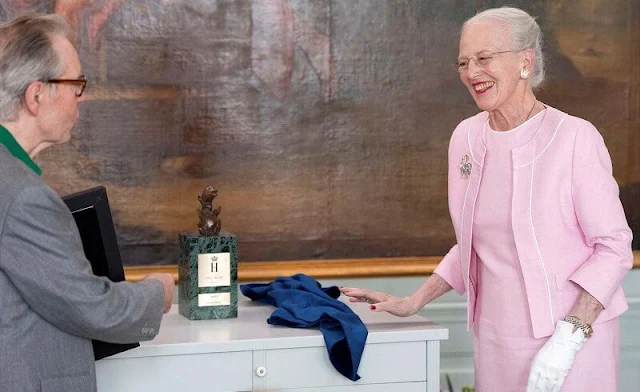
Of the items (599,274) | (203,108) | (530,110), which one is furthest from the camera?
(203,108)

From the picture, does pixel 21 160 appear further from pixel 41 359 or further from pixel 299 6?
pixel 299 6

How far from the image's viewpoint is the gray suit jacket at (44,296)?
2287 mm

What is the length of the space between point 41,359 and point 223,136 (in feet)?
7.41

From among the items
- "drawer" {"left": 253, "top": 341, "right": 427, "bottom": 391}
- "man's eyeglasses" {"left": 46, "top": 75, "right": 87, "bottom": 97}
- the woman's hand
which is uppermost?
"man's eyeglasses" {"left": 46, "top": 75, "right": 87, "bottom": 97}

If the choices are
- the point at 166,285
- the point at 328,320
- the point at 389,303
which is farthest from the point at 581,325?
the point at 166,285

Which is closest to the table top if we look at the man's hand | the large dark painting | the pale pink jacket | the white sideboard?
the white sideboard

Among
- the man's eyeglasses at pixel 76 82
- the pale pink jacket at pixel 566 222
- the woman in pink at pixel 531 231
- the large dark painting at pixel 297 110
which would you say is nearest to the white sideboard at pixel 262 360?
the woman in pink at pixel 531 231

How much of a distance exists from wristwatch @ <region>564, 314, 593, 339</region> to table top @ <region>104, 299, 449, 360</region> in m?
0.51

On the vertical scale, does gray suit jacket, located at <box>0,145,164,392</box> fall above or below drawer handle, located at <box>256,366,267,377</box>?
above

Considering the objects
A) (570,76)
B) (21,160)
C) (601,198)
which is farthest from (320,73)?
(21,160)

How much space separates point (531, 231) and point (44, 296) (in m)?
1.44

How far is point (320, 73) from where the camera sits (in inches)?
183

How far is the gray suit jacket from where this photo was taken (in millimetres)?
2287

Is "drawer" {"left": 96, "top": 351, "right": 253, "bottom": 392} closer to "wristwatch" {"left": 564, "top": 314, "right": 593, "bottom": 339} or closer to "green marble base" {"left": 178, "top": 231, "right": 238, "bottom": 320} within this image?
"green marble base" {"left": 178, "top": 231, "right": 238, "bottom": 320}
